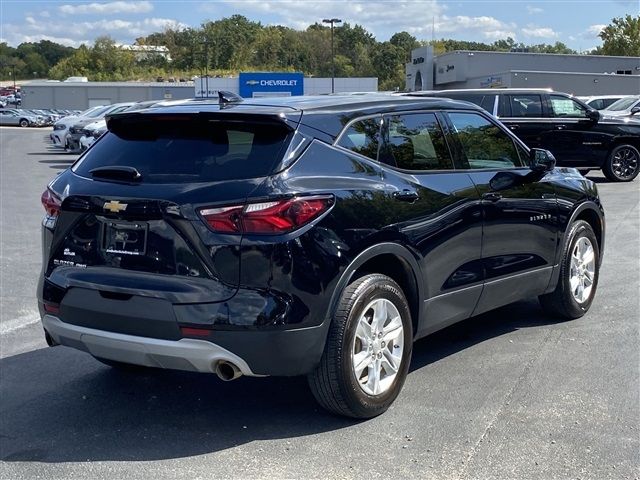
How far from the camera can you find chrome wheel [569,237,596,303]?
6.25 m

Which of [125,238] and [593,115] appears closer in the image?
[125,238]

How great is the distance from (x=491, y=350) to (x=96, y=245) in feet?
9.80

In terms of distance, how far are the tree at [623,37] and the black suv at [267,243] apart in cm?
7492

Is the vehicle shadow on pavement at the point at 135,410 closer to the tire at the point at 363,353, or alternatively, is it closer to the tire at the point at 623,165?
the tire at the point at 363,353

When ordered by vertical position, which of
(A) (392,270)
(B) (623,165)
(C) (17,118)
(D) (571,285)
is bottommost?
(D) (571,285)

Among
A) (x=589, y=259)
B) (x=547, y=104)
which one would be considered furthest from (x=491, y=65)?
(x=589, y=259)

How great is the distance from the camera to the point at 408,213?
4.48 metres

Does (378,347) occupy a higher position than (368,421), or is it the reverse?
(378,347)

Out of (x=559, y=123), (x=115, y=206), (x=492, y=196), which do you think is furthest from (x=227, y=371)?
(x=559, y=123)

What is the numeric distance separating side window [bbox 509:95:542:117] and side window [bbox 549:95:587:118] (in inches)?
12.0

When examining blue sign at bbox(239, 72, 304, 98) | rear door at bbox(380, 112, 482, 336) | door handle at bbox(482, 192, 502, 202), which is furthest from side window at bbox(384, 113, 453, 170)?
blue sign at bbox(239, 72, 304, 98)

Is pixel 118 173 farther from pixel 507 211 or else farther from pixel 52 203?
pixel 507 211

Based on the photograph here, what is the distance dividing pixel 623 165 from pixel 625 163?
60mm

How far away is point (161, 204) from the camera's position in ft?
12.6
